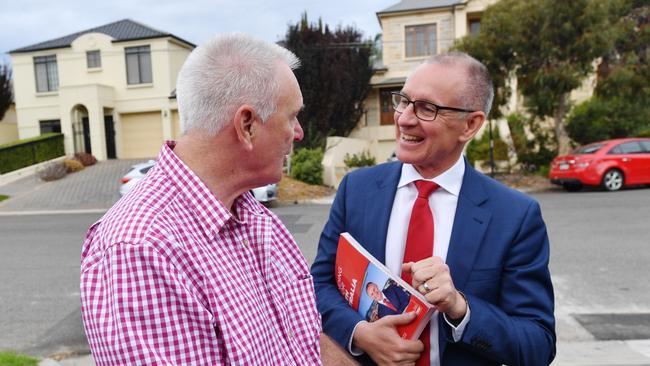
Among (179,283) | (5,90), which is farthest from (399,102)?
(5,90)

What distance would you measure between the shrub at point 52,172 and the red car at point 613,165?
19.5 m

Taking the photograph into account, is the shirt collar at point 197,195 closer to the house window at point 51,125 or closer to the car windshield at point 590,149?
the car windshield at point 590,149

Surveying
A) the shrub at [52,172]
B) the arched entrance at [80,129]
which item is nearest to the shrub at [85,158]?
the shrub at [52,172]

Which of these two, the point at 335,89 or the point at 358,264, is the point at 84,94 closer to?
the point at 335,89

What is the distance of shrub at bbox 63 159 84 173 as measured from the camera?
2198 centimetres

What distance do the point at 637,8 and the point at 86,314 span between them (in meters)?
21.5

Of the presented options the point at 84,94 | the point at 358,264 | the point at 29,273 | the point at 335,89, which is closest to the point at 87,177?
the point at 84,94

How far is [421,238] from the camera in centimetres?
184

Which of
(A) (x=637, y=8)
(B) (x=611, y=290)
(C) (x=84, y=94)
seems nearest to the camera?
(B) (x=611, y=290)

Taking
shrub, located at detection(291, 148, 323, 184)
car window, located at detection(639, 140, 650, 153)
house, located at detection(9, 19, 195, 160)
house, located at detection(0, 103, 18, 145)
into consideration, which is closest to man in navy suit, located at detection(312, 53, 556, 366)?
car window, located at detection(639, 140, 650, 153)

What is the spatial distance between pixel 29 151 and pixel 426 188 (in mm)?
25367

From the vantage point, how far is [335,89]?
2072 cm

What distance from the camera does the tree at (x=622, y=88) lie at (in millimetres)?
15984

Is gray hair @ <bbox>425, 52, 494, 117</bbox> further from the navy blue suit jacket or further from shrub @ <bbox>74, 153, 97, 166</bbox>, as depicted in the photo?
shrub @ <bbox>74, 153, 97, 166</bbox>
